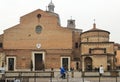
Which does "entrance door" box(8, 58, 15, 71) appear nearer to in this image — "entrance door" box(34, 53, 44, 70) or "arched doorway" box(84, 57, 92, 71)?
"entrance door" box(34, 53, 44, 70)

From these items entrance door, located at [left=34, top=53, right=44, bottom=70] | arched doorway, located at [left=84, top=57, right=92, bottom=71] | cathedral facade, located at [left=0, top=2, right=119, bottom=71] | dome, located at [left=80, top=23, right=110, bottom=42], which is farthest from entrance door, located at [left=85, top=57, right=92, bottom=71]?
entrance door, located at [left=34, top=53, right=44, bottom=70]

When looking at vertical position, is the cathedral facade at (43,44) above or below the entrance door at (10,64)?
above

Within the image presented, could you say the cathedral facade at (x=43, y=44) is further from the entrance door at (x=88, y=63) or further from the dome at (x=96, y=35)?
the entrance door at (x=88, y=63)

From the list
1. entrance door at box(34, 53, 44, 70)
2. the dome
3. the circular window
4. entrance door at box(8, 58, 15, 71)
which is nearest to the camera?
entrance door at box(8, 58, 15, 71)

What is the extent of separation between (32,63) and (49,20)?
A: 721 centimetres

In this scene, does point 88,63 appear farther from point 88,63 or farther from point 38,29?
point 38,29

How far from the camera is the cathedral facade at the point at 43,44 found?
57125 millimetres

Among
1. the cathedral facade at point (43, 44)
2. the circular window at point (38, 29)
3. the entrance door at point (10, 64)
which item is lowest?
the entrance door at point (10, 64)

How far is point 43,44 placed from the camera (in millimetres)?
58188

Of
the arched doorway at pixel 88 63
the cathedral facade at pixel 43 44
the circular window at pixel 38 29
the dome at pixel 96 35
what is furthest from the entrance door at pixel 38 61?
the dome at pixel 96 35

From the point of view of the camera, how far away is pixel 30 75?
39.8 m

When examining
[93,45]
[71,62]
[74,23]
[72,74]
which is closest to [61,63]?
[71,62]

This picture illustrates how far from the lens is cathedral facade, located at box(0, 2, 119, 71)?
57.1 metres

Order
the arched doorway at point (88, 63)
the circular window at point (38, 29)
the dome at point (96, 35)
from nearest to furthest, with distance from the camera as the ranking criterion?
the arched doorway at point (88, 63) < the dome at point (96, 35) < the circular window at point (38, 29)
